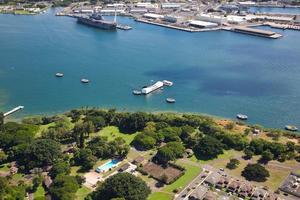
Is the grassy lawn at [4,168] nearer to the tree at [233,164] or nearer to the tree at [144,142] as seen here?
the tree at [144,142]

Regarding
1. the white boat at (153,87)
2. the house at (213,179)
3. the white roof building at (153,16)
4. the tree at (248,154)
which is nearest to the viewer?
the house at (213,179)

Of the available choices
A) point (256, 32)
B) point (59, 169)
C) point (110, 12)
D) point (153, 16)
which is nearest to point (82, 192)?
point (59, 169)

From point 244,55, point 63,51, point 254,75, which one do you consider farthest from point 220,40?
point 63,51

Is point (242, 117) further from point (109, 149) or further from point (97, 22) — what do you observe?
point (97, 22)

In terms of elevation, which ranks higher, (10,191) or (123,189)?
(123,189)

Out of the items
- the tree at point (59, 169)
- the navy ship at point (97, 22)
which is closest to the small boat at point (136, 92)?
the tree at point (59, 169)

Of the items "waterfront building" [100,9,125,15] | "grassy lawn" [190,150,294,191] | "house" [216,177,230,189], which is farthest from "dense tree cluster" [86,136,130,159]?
"waterfront building" [100,9,125,15]

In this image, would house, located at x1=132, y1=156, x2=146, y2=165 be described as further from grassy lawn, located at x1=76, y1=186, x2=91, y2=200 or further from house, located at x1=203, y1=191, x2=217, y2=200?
house, located at x1=203, y1=191, x2=217, y2=200
